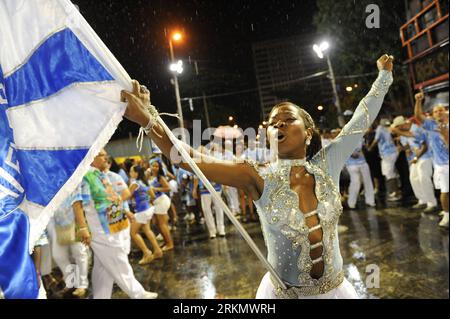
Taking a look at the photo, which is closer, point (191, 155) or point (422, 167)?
point (191, 155)

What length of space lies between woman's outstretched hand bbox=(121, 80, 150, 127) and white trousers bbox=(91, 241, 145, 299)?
3212mm

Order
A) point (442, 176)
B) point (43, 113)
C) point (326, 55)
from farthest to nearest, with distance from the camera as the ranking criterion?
point (326, 55), point (442, 176), point (43, 113)

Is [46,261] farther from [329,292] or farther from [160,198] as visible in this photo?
[329,292]

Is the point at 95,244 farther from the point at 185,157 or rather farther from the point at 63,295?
the point at 185,157

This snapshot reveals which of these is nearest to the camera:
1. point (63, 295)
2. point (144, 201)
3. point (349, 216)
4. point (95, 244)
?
point (95, 244)

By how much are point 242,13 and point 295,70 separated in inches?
98.7

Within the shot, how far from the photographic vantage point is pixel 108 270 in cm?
464

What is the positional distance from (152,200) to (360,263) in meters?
4.11

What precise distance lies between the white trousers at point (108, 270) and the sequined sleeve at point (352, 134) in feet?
10.6

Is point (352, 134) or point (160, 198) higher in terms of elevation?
point (352, 134)

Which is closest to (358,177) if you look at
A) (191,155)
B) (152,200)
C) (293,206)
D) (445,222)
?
(445,222)

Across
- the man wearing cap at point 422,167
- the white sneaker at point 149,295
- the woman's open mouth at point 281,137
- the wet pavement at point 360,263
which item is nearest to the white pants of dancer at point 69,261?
the wet pavement at point 360,263

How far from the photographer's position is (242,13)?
4000mm

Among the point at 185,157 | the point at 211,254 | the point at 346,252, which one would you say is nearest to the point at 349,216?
the point at 346,252
